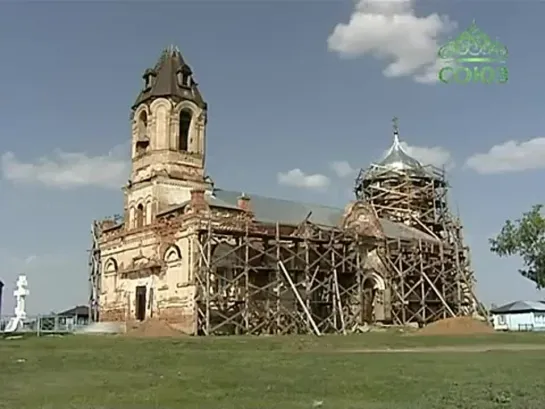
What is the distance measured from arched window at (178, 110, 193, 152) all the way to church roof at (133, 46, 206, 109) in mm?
1012

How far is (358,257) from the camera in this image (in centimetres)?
4616

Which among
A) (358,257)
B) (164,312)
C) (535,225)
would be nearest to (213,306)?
(164,312)

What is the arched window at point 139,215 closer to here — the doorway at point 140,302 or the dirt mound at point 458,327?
the doorway at point 140,302

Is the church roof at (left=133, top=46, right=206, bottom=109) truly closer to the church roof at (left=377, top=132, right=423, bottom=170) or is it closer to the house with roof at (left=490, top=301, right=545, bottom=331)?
the church roof at (left=377, top=132, right=423, bottom=170)

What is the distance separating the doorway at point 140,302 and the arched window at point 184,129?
9.22 m

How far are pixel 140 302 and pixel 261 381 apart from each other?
3219cm

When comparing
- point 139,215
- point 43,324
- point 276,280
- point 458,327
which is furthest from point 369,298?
point 43,324

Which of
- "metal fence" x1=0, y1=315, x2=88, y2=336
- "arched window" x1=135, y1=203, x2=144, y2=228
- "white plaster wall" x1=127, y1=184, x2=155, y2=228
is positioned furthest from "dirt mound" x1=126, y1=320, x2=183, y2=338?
"arched window" x1=135, y1=203, x2=144, y2=228

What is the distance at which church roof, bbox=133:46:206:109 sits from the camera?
4611cm

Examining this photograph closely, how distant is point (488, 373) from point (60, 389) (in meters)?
8.09

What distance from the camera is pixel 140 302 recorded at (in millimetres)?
43875

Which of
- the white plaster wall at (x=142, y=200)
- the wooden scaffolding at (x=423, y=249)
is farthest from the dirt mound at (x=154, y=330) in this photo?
the wooden scaffolding at (x=423, y=249)

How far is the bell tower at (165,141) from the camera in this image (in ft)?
148

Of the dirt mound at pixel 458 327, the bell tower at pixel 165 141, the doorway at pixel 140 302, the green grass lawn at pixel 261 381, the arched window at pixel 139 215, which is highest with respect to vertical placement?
the bell tower at pixel 165 141
